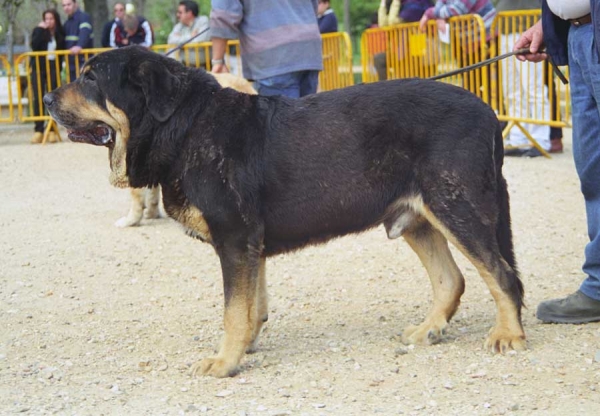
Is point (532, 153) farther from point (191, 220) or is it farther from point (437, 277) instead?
point (191, 220)

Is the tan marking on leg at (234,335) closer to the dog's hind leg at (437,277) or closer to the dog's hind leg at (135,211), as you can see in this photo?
the dog's hind leg at (437,277)

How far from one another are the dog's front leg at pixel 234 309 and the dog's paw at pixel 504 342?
51.2 inches

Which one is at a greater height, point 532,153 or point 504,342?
point 504,342

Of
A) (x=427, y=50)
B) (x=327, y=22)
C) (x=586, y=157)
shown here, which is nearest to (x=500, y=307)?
(x=586, y=157)

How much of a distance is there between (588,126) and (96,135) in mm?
2730

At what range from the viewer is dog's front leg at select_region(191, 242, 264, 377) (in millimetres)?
4617

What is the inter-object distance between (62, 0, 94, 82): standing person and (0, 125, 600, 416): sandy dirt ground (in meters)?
6.86

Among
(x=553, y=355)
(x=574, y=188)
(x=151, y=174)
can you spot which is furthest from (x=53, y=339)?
(x=574, y=188)

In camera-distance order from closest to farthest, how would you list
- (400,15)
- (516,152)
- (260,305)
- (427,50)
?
(260,305) < (516,152) < (427,50) < (400,15)

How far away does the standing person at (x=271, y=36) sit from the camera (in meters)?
7.31

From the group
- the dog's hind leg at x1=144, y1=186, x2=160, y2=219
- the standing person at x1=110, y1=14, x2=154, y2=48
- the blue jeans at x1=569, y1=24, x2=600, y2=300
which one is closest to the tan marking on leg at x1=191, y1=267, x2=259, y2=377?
the blue jeans at x1=569, y1=24, x2=600, y2=300

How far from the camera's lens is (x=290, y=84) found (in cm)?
748

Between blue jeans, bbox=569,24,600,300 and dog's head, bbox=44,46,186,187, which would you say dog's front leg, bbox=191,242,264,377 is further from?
blue jeans, bbox=569,24,600,300

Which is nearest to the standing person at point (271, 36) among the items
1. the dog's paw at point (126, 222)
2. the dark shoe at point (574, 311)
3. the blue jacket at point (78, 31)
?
the dog's paw at point (126, 222)
